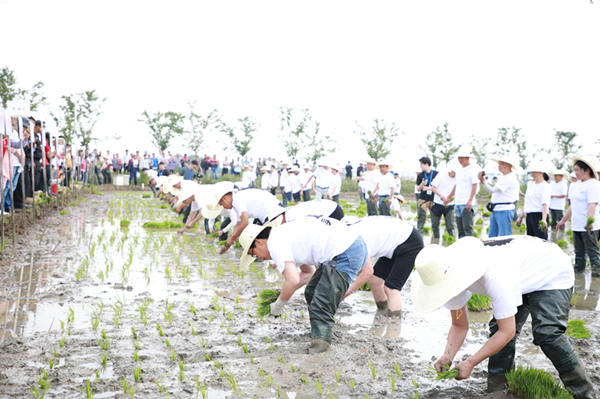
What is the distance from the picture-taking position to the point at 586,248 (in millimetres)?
7086

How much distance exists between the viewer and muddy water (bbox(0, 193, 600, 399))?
10.8 feet

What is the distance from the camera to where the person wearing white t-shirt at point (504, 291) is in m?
2.65

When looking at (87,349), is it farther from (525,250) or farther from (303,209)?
(525,250)

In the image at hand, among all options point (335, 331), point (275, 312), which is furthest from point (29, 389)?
point (335, 331)

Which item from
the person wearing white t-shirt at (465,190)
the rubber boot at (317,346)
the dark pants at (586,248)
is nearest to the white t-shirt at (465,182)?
the person wearing white t-shirt at (465,190)

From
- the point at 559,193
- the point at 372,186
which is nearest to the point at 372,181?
the point at 372,186

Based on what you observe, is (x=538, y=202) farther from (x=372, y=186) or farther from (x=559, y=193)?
(x=372, y=186)

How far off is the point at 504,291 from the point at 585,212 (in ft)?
16.7

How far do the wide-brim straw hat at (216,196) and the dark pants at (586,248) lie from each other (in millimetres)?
5026

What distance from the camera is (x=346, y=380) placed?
3393 millimetres

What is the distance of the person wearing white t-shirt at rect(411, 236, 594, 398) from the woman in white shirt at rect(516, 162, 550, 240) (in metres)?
4.70

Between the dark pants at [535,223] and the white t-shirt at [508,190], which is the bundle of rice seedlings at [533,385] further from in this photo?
the dark pants at [535,223]

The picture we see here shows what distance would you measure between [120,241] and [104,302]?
428cm

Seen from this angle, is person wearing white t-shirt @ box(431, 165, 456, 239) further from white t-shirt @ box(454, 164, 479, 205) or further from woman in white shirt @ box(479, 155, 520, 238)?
woman in white shirt @ box(479, 155, 520, 238)
